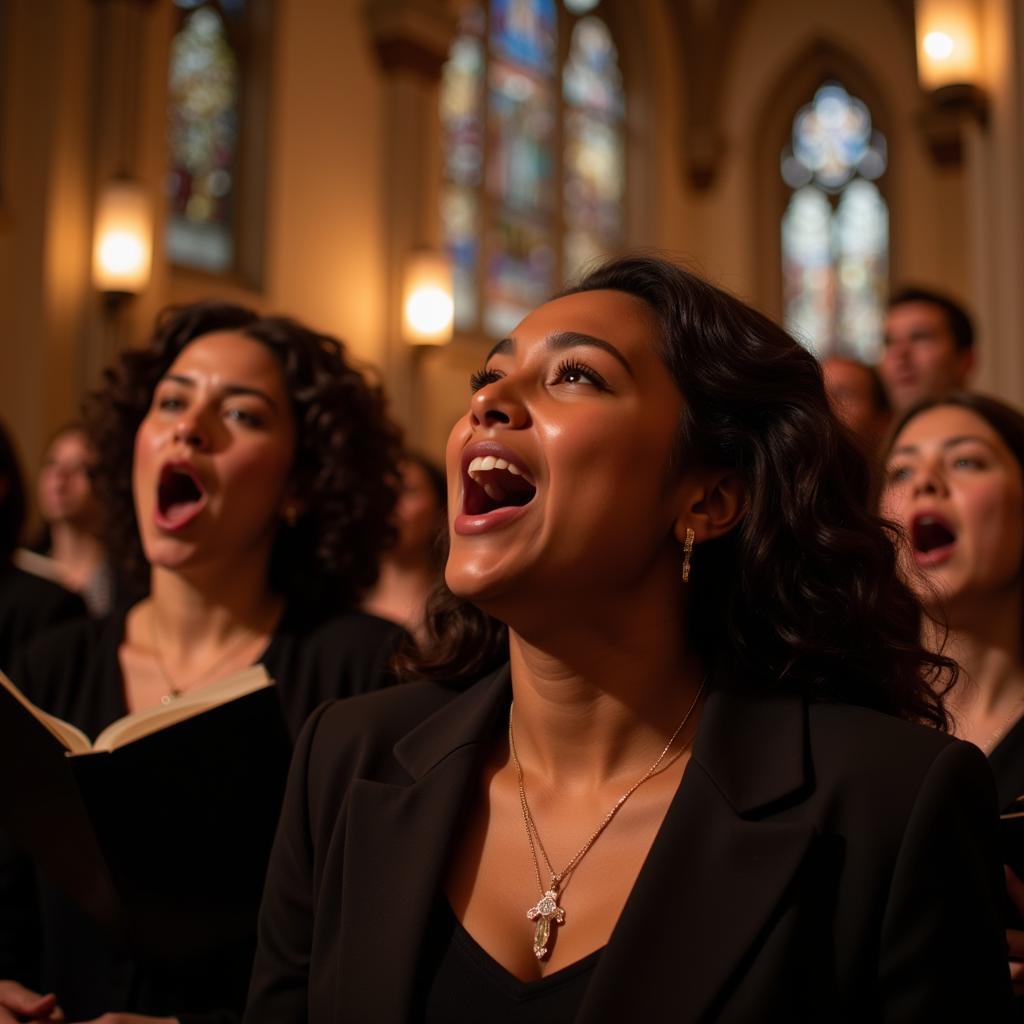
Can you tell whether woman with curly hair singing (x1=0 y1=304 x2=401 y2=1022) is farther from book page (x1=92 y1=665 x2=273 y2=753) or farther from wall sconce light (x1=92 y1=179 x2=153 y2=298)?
wall sconce light (x1=92 y1=179 x2=153 y2=298)

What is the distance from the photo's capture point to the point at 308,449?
2.68 m

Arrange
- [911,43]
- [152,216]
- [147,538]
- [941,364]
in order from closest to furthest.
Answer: [147,538], [941,364], [152,216], [911,43]

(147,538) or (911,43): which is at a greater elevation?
(911,43)

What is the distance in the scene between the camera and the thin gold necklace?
239 cm

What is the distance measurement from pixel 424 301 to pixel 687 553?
298 inches

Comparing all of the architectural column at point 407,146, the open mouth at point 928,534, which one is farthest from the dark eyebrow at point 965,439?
the architectural column at point 407,146

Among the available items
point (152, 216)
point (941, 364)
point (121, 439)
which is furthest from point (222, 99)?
point (121, 439)

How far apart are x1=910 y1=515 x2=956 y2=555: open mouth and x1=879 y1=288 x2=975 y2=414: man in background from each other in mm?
1987

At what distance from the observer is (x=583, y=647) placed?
5.26 ft

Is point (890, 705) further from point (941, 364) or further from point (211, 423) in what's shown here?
point (941, 364)

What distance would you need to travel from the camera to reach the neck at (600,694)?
5.27ft

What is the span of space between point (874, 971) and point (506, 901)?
1.41ft

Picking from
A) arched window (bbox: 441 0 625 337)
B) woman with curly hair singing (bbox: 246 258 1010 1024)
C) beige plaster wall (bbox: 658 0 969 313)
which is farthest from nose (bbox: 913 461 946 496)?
beige plaster wall (bbox: 658 0 969 313)

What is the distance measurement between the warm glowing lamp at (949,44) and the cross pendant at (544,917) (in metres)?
4.43
